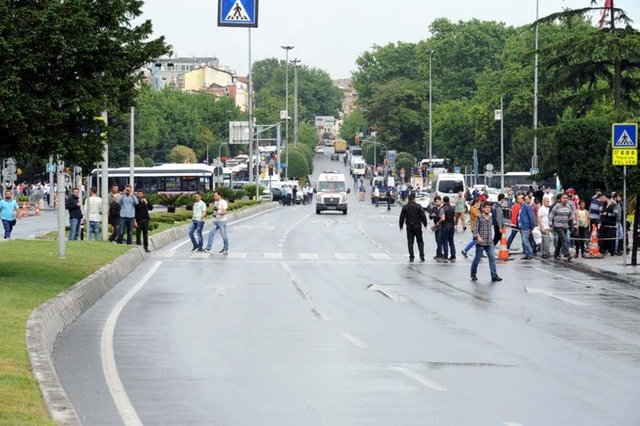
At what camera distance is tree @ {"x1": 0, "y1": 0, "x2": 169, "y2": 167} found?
22547 millimetres

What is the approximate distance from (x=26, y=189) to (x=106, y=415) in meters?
101

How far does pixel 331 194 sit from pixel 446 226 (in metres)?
49.6

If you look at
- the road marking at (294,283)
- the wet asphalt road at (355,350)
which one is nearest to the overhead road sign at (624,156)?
the wet asphalt road at (355,350)

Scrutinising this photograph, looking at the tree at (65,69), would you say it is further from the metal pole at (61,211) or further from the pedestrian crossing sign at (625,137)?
the pedestrian crossing sign at (625,137)

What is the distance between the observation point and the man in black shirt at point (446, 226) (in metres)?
38.1

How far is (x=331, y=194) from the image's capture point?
88.2 meters

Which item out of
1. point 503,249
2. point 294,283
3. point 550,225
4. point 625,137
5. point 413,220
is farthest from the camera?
point 550,225

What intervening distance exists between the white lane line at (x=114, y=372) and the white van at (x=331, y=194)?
6350 centimetres

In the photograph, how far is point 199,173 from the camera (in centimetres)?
10944

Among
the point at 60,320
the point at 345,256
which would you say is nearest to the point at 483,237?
the point at 345,256

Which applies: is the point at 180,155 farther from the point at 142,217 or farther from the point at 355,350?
the point at 355,350

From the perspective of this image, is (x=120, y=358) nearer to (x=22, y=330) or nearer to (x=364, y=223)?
(x=22, y=330)

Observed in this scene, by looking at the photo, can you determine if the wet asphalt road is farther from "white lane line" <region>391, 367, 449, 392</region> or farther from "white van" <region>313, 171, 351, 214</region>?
"white van" <region>313, 171, 351, 214</region>

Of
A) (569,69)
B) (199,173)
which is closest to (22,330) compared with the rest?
Result: (569,69)
